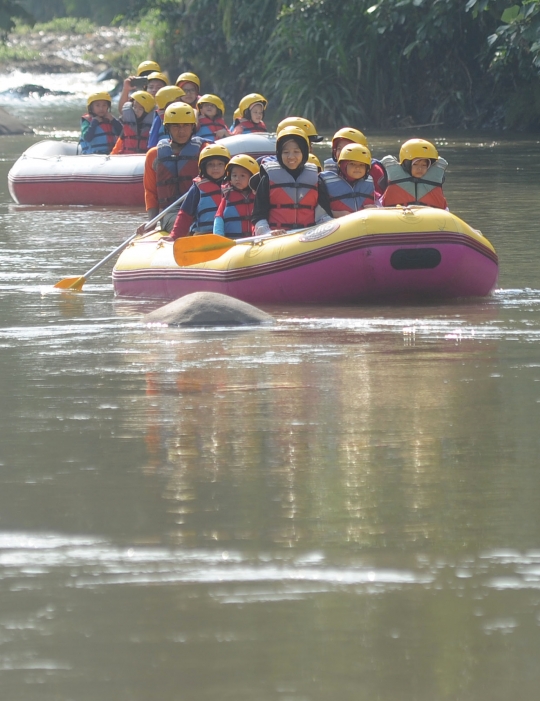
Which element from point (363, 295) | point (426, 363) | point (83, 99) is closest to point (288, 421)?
point (426, 363)

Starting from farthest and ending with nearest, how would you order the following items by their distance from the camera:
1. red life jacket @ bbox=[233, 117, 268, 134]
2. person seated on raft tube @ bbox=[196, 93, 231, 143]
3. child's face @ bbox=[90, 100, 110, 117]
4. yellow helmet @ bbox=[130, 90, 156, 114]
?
child's face @ bbox=[90, 100, 110, 117] < red life jacket @ bbox=[233, 117, 268, 134] < yellow helmet @ bbox=[130, 90, 156, 114] < person seated on raft tube @ bbox=[196, 93, 231, 143]

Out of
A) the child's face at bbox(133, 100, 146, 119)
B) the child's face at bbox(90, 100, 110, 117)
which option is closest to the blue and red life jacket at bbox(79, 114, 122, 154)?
the child's face at bbox(90, 100, 110, 117)

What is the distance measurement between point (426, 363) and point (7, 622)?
3365mm

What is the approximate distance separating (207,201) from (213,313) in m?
1.71

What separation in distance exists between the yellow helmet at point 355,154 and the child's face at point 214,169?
0.85 metres

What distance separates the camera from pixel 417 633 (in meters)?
3.62

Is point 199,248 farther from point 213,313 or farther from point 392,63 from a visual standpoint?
point 392,63

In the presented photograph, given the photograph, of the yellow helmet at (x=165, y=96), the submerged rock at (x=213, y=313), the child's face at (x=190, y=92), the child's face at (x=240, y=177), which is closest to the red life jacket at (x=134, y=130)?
the child's face at (x=190, y=92)

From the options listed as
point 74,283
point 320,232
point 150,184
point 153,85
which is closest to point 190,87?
point 153,85

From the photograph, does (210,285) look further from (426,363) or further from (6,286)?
(426,363)

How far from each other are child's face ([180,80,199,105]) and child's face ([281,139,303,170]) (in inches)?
270

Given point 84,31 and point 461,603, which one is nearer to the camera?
point 461,603

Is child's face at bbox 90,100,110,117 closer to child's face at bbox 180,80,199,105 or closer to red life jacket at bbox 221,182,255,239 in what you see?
child's face at bbox 180,80,199,105

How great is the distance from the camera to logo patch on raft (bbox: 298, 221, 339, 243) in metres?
8.36
